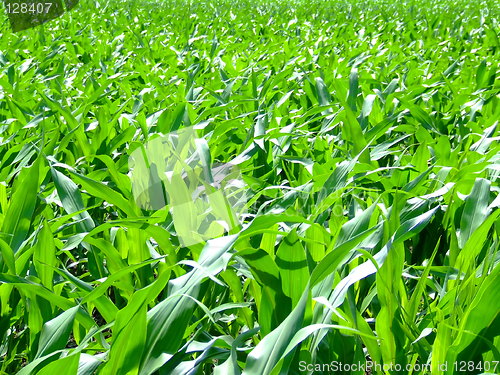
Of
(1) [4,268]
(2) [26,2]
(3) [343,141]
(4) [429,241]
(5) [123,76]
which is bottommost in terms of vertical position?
(4) [429,241]

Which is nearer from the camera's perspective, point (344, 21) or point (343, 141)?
point (343, 141)

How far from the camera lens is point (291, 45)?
3.33 meters

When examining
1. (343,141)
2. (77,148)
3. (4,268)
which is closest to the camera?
(4,268)

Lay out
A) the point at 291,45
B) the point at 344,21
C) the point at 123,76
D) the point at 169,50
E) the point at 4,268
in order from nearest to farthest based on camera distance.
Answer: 1. the point at 4,268
2. the point at 123,76
3. the point at 169,50
4. the point at 291,45
5. the point at 344,21

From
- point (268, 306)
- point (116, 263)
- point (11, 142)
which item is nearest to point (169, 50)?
point (11, 142)

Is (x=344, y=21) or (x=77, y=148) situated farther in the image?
(x=344, y=21)

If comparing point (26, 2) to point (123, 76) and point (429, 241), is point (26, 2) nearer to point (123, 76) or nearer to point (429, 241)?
point (123, 76)

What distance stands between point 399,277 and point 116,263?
20.5 inches

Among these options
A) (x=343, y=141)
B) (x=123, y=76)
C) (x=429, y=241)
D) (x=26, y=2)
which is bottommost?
(x=429, y=241)

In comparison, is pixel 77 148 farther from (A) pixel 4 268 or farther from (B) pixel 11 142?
(A) pixel 4 268

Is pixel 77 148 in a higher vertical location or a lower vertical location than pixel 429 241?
higher

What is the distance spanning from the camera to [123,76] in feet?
7.43

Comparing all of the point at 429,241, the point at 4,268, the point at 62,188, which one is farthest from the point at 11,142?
the point at 429,241

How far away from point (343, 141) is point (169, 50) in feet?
6.52
